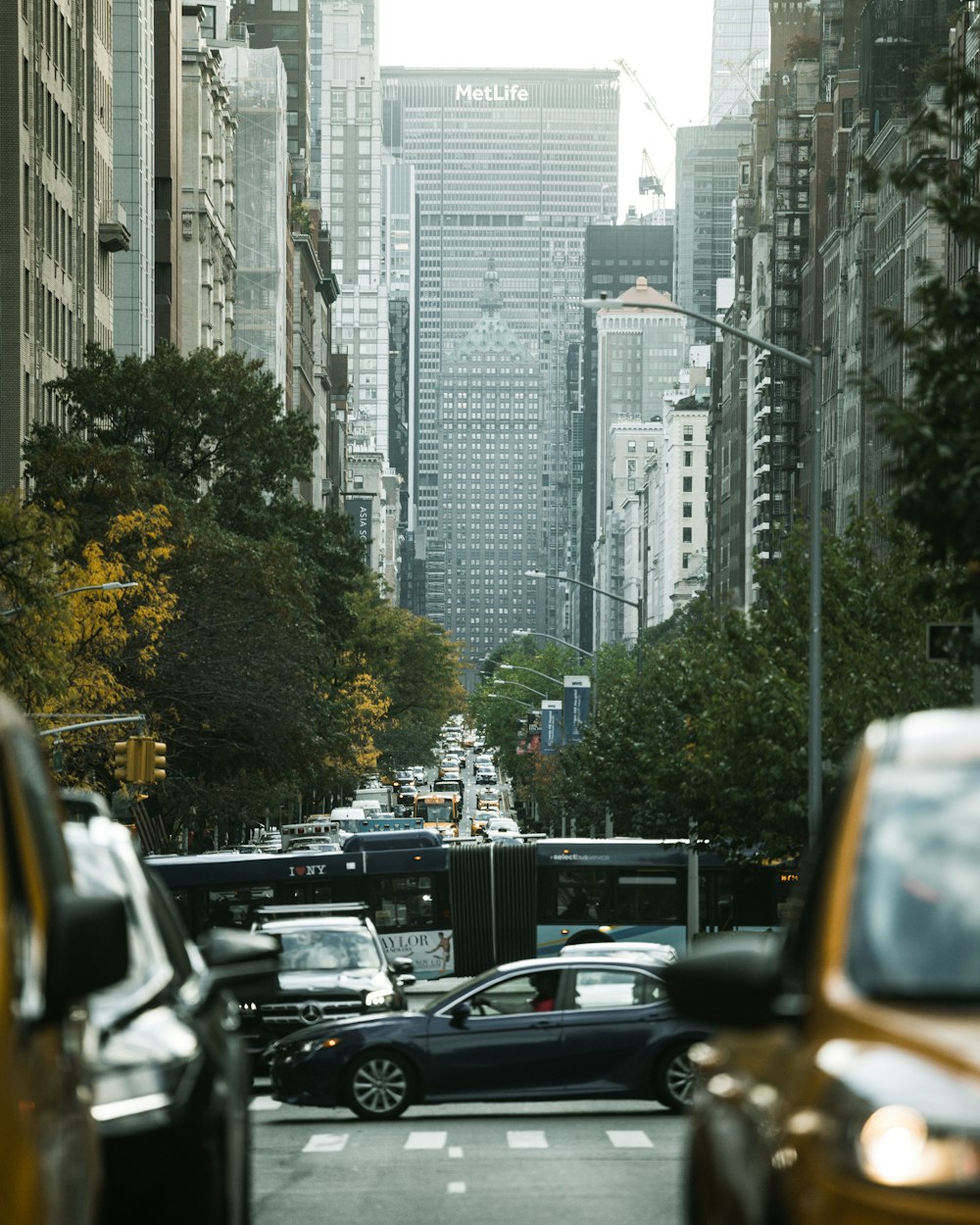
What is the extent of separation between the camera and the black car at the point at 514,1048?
21.3 metres

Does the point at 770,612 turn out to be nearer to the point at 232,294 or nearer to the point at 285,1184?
the point at 285,1184

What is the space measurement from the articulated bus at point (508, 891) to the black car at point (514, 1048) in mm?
24191

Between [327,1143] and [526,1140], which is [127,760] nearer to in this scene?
[327,1143]

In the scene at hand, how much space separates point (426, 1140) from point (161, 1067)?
1354 centimetres

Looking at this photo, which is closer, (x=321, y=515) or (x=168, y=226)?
(x=321, y=515)

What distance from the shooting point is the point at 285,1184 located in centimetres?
1662

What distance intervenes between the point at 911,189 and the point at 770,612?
26.0m

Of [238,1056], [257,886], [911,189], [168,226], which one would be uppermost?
[168,226]

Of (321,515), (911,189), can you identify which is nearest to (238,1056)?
(911,189)

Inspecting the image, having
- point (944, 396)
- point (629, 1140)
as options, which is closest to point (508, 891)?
point (629, 1140)

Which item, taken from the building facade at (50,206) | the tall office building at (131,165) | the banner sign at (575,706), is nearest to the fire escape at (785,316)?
the tall office building at (131,165)

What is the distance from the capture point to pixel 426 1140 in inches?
796

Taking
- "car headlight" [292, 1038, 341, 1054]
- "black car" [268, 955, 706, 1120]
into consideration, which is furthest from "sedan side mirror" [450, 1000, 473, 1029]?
"car headlight" [292, 1038, 341, 1054]

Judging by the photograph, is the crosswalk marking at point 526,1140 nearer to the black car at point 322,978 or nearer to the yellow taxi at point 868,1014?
the black car at point 322,978
